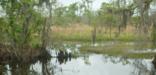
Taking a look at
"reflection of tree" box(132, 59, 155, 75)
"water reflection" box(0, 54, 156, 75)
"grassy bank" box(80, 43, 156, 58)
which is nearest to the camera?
"reflection of tree" box(132, 59, 155, 75)

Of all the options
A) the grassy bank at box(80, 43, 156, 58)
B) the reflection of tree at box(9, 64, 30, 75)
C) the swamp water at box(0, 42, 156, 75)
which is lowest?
the grassy bank at box(80, 43, 156, 58)

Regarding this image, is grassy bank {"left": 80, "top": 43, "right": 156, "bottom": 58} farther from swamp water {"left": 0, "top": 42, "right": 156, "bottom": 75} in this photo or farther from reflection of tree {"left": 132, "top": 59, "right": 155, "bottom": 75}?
reflection of tree {"left": 132, "top": 59, "right": 155, "bottom": 75}

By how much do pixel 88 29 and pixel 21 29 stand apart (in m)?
23.3

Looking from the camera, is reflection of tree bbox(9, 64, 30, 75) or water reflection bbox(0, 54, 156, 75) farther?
water reflection bbox(0, 54, 156, 75)

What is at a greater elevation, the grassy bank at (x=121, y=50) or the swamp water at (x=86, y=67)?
the swamp water at (x=86, y=67)

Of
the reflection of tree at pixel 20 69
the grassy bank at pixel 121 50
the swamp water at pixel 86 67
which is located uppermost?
the reflection of tree at pixel 20 69

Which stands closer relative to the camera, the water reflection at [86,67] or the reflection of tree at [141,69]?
the reflection of tree at [141,69]

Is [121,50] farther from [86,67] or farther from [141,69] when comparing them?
[141,69]

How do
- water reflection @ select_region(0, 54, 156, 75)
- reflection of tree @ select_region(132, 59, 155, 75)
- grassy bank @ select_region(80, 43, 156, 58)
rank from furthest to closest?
grassy bank @ select_region(80, 43, 156, 58) < water reflection @ select_region(0, 54, 156, 75) < reflection of tree @ select_region(132, 59, 155, 75)

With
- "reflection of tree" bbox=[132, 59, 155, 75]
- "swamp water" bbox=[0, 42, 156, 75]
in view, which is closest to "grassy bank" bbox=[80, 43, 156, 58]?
"swamp water" bbox=[0, 42, 156, 75]

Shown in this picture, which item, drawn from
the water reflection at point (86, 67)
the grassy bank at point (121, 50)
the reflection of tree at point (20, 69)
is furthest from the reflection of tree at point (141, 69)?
the reflection of tree at point (20, 69)

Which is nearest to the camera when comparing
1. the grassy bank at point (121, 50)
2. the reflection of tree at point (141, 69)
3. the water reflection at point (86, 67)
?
the reflection of tree at point (141, 69)

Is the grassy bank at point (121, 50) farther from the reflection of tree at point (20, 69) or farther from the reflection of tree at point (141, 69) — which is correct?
the reflection of tree at point (20, 69)

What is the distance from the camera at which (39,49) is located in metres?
27.5
